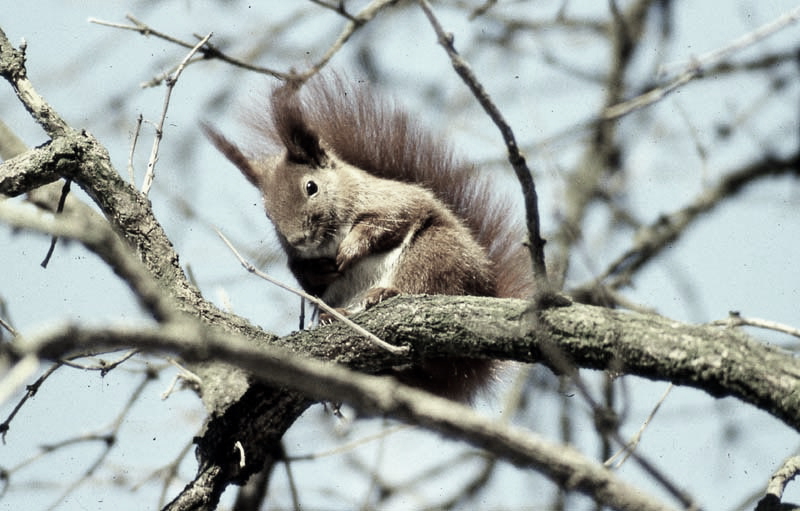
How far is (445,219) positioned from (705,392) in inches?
53.6

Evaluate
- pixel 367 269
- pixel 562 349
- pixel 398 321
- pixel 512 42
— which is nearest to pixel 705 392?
pixel 562 349

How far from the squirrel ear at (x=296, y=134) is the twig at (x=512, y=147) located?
5.33ft

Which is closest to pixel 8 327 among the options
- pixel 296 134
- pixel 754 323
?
pixel 296 134

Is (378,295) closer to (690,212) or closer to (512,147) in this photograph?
(512,147)

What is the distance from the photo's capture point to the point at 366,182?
11.1 feet

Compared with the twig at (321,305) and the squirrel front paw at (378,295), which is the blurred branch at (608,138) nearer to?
the squirrel front paw at (378,295)

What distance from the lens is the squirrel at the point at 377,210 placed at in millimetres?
2971

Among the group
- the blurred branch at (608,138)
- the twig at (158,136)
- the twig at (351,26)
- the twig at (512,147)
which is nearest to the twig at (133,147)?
the twig at (158,136)

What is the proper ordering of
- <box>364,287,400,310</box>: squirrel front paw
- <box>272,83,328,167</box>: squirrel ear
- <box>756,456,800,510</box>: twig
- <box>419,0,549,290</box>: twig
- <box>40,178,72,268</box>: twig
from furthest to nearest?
1. <box>272,83,328,167</box>: squirrel ear
2. <box>364,287,400,310</box>: squirrel front paw
3. <box>40,178,72,268</box>: twig
4. <box>756,456,800,510</box>: twig
5. <box>419,0,549,290</box>: twig

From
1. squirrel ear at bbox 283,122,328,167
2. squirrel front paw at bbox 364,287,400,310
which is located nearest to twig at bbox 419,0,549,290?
squirrel front paw at bbox 364,287,400,310

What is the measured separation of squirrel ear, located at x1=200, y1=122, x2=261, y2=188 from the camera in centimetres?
338

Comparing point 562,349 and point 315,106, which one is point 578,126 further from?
point 562,349

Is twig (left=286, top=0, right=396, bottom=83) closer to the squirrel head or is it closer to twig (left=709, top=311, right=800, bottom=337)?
the squirrel head

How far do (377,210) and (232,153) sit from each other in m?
0.73
